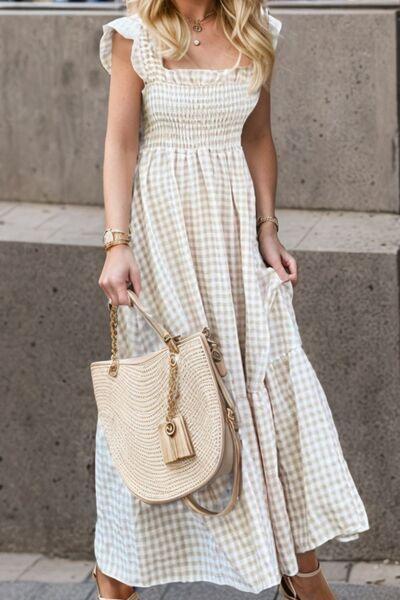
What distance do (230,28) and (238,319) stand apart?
79cm

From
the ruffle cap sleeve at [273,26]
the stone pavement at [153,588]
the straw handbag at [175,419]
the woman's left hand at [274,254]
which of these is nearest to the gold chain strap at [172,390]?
the straw handbag at [175,419]

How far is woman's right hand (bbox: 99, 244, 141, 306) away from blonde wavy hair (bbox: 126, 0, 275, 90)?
0.53 metres

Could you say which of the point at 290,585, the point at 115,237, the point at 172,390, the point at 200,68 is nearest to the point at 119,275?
the point at 115,237

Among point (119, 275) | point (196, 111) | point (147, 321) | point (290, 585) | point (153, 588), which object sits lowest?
point (153, 588)

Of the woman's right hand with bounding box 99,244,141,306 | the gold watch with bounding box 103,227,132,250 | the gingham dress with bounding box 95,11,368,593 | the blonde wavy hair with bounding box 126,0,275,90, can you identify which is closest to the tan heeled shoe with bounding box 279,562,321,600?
the gingham dress with bounding box 95,11,368,593

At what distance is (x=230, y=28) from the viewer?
12.0 feet

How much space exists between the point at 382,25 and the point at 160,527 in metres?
2.00

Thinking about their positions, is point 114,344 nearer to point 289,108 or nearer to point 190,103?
point 190,103

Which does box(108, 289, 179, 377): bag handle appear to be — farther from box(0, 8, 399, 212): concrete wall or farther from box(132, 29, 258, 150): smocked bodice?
box(0, 8, 399, 212): concrete wall

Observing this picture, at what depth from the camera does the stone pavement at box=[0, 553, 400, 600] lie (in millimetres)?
4527

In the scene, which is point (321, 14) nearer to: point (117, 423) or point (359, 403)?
point (359, 403)

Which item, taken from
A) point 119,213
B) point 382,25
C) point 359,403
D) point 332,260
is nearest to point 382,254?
point 332,260

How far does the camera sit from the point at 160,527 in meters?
3.79

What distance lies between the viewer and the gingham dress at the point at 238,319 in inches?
144
